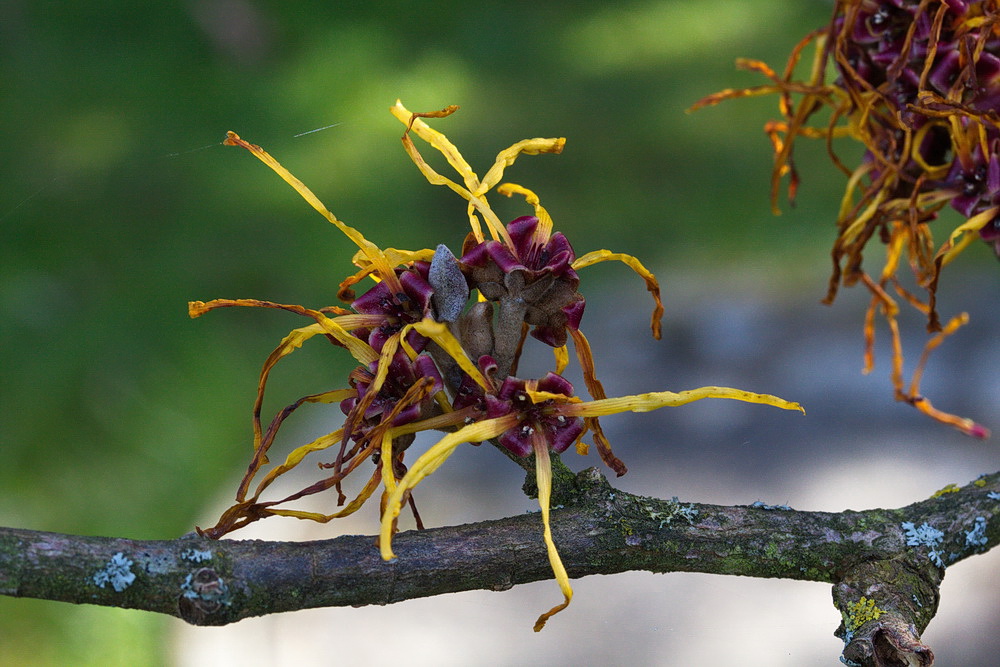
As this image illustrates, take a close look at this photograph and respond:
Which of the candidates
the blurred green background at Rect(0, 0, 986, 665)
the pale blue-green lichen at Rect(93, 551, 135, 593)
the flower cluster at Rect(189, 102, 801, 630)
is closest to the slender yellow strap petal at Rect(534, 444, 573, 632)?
the flower cluster at Rect(189, 102, 801, 630)

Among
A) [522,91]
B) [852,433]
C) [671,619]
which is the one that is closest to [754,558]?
[671,619]

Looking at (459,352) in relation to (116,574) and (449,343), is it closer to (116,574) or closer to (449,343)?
(449,343)

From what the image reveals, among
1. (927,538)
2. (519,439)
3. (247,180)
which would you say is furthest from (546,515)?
(247,180)

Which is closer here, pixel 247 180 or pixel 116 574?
pixel 116 574

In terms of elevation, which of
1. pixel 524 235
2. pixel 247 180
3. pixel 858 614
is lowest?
pixel 858 614

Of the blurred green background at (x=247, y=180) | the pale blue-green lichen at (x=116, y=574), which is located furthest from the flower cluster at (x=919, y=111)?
the blurred green background at (x=247, y=180)

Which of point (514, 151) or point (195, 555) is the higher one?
point (514, 151)

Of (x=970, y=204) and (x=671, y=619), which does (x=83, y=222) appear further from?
(x=970, y=204)
